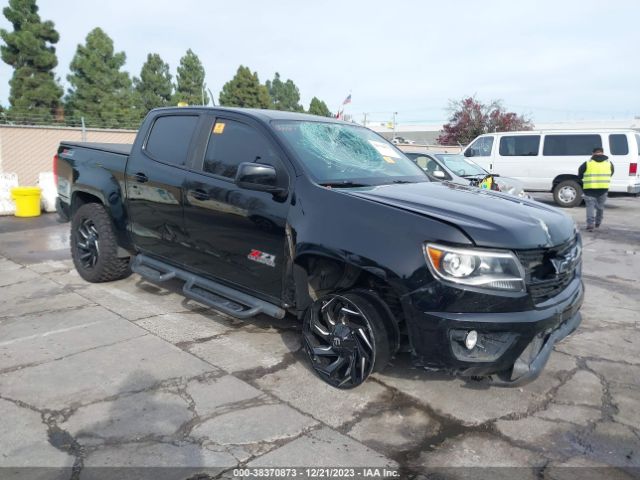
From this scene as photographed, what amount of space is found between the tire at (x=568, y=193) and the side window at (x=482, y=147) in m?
2.15

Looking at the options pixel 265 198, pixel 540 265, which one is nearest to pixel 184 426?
pixel 265 198

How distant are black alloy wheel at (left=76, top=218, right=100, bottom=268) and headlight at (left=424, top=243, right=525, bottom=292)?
12.8ft

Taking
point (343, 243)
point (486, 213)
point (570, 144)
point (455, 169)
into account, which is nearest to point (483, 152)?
point (570, 144)

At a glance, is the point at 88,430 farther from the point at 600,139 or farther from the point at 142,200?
the point at 600,139

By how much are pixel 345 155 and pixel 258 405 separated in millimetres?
1985

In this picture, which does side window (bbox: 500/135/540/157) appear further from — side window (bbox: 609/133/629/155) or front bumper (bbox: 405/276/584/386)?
front bumper (bbox: 405/276/584/386)

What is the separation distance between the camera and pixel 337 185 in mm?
3670

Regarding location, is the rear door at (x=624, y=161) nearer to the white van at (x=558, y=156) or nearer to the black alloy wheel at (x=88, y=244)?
the white van at (x=558, y=156)

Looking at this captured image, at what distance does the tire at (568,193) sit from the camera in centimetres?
1398

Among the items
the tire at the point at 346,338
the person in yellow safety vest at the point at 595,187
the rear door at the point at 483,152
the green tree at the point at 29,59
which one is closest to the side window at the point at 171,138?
the tire at the point at 346,338

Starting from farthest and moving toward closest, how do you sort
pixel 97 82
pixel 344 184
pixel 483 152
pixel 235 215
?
pixel 97 82 → pixel 483 152 → pixel 235 215 → pixel 344 184

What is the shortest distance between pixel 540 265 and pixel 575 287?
0.61 m

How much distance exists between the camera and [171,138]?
15.8ft

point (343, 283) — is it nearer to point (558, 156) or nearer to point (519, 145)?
point (558, 156)
